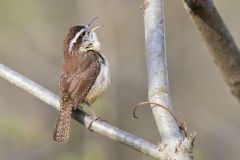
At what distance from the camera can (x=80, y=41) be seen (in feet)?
15.7

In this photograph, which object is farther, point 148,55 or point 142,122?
point 142,122

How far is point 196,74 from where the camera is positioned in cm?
886

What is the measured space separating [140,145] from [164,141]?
0.11 m

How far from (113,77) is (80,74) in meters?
3.25

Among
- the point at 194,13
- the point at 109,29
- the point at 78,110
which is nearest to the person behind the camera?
the point at 194,13

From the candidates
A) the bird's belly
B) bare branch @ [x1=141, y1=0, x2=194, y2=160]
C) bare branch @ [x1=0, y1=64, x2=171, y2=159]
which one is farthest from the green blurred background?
bare branch @ [x1=141, y1=0, x2=194, y2=160]

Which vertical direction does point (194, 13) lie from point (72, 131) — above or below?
above

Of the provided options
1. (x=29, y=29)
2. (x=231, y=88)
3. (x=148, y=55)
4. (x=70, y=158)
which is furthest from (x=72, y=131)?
(x=231, y=88)

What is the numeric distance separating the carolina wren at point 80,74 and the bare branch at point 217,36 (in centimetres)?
227

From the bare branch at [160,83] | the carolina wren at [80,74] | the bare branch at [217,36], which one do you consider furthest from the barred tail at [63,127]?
the bare branch at [217,36]

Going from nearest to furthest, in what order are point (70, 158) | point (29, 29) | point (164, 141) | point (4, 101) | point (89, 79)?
point (164, 141) < point (89, 79) < point (70, 158) < point (29, 29) < point (4, 101)

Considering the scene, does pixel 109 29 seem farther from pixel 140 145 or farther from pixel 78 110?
pixel 140 145

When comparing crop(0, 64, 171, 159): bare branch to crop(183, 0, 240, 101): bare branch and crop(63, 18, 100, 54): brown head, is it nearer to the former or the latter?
crop(183, 0, 240, 101): bare branch

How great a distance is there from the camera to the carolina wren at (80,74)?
414 cm
